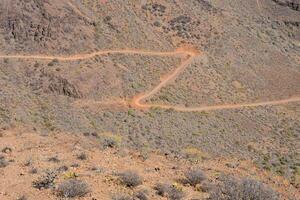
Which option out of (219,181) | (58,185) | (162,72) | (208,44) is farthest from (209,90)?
(58,185)

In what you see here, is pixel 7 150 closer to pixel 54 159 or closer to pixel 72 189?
pixel 54 159

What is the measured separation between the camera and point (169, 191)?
15000 mm

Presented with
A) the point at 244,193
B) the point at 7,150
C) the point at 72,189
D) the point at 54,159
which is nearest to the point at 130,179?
the point at 72,189

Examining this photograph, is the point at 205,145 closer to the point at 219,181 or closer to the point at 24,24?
the point at 219,181

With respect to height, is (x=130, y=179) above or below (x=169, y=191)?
above

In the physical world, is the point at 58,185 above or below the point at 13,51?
above

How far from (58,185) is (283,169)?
17.2m

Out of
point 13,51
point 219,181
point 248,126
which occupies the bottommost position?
point 248,126

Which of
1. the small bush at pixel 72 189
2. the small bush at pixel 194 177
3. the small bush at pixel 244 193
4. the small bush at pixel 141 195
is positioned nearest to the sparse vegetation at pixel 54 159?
the small bush at pixel 72 189

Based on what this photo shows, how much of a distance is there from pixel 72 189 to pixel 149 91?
2599 cm

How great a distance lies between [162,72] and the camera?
41719mm

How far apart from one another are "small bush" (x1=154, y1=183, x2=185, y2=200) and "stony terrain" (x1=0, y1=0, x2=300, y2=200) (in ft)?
2.33

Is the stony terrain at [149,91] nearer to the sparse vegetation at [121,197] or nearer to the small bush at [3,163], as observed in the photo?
the small bush at [3,163]

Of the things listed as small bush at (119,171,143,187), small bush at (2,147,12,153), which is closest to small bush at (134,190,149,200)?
small bush at (119,171,143,187)
